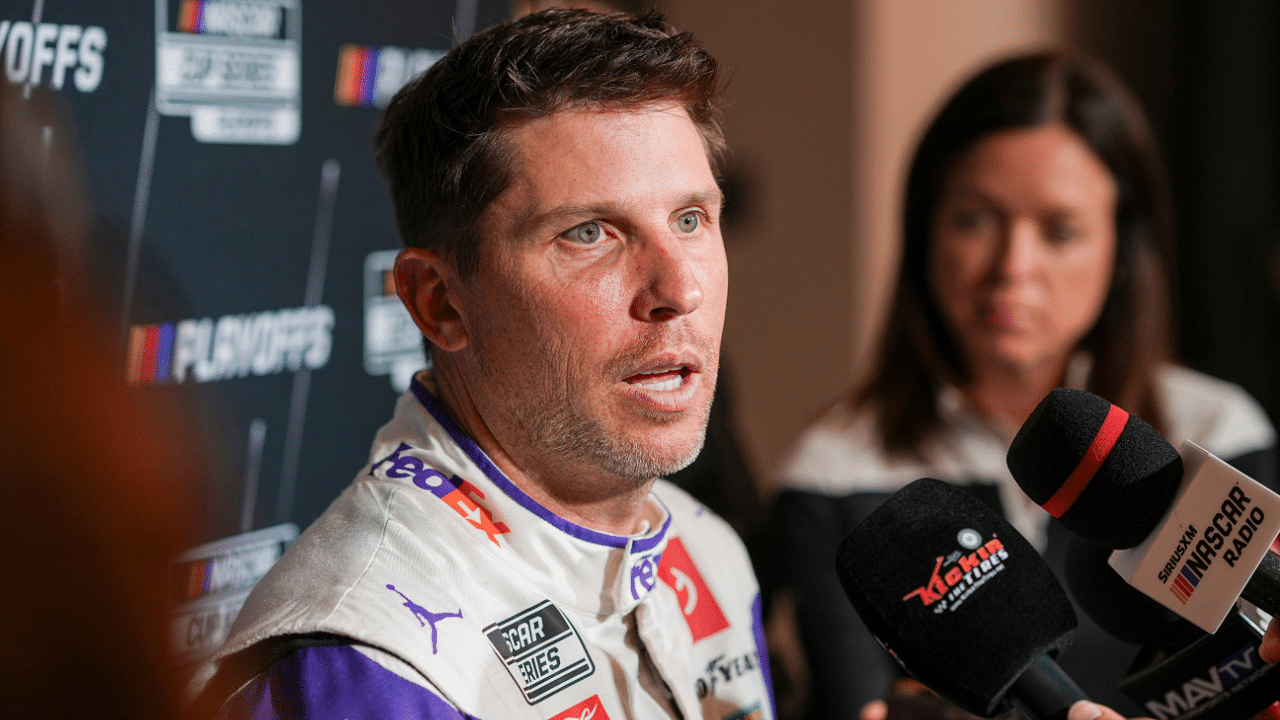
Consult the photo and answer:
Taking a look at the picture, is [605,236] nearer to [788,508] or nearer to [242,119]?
[242,119]

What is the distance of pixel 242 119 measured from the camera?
1.20 metres

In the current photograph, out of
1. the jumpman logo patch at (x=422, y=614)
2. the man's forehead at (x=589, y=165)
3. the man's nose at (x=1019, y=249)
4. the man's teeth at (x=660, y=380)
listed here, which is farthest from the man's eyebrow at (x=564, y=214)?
the man's nose at (x=1019, y=249)

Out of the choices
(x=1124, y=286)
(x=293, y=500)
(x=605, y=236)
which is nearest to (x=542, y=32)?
(x=605, y=236)

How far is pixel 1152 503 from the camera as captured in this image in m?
0.79

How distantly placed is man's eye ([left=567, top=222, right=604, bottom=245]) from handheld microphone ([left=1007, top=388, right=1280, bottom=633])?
374mm

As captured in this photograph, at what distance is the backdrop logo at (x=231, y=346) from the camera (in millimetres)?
1099

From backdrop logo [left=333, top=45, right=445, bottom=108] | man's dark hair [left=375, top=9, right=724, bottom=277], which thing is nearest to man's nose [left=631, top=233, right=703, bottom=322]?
man's dark hair [left=375, top=9, right=724, bottom=277]

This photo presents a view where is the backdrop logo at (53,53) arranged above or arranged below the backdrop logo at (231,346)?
above

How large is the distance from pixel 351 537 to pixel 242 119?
1.92 ft

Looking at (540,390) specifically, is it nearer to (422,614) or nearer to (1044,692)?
(422,614)

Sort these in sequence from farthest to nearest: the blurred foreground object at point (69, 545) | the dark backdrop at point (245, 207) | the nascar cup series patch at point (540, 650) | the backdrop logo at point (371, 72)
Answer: the backdrop logo at point (371, 72) → the dark backdrop at point (245, 207) → the nascar cup series patch at point (540, 650) → the blurred foreground object at point (69, 545)

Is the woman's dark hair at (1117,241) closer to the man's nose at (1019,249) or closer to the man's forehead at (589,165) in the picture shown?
the man's nose at (1019,249)

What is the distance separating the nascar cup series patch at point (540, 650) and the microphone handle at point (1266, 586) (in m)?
0.51

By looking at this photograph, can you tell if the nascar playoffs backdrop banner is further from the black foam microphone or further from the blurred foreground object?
the black foam microphone
